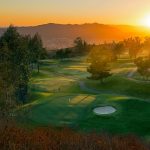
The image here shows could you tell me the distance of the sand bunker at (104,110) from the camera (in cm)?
5435

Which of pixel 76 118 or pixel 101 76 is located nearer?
pixel 76 118

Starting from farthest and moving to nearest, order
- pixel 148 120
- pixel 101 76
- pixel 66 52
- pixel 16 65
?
pixel 66 52 < pixel 101 76 < pixel 16 65 < pixel 148 120

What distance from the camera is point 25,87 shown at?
83625mm

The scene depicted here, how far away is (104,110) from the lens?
55.5 meters

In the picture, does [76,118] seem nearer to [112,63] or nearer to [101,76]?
[101,76]

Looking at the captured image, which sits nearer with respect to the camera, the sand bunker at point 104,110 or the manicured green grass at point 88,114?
the manicured green grass at point 88,114

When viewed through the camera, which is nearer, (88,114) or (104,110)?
(88,114)

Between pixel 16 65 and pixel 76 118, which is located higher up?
pixel 16 65

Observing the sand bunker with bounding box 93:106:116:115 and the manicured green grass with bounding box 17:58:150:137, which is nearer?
the manicured green grass with bounding box 17:58:150:137

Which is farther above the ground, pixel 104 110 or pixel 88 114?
pixel 104 110

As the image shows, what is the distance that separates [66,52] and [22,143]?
144586 mm

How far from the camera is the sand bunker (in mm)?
54350

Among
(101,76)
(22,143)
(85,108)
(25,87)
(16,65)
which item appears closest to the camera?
(22,143)

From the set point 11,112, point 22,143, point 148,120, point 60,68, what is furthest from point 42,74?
point 22,143
